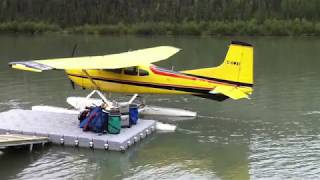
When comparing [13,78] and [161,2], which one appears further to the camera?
[161,2]

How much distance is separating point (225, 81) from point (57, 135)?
497cm

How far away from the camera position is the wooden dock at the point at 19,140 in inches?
460

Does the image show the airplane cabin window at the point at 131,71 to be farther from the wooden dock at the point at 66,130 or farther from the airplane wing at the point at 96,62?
the wooden dock at the point at 66,130

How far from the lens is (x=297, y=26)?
54.9 meters

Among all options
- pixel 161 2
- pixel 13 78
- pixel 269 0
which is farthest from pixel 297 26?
pixel 13 78

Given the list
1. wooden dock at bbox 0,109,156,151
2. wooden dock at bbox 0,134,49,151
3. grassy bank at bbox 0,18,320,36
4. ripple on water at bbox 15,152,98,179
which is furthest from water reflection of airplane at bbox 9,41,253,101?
grassy bank at bbox 0,18,320,36

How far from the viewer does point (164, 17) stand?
225ft

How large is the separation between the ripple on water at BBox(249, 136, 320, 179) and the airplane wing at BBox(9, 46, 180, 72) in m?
4.27

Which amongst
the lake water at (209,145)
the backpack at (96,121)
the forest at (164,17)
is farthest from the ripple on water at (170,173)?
the forest at (164,17)

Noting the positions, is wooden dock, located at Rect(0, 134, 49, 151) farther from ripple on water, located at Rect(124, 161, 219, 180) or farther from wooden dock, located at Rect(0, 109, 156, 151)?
ripple on water, located at Rect(124, 161, 219, 180)

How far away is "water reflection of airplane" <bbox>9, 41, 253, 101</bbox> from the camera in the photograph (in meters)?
14.6

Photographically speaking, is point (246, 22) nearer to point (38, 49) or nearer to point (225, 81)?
point (38, 49)

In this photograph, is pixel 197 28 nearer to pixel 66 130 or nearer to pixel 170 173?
pixel 66 130

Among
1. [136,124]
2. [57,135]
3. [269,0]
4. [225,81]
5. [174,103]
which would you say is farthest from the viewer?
[269,0]
